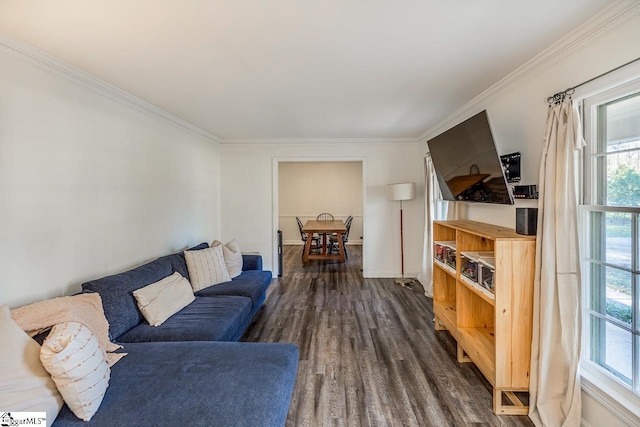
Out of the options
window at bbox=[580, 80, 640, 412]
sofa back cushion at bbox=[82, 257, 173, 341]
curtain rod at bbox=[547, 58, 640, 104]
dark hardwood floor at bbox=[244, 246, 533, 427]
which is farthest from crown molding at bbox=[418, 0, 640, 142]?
sofa back cushion at bbox=[82, 257, 173, 341]

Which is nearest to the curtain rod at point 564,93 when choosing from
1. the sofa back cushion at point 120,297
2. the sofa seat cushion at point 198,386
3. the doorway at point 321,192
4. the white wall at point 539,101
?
the white wall at point 539,101

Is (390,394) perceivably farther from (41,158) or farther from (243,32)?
(41,158)

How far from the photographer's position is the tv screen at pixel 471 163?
2.17 meters

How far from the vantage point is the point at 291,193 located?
8773mm

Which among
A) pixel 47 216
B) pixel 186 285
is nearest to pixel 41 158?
pixel 47 216

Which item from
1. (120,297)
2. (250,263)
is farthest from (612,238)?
(250,263)

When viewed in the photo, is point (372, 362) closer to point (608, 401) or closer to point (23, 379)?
point (608, 401)

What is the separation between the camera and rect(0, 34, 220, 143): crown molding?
1.79 metres

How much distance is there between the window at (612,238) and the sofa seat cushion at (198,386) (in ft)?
6.24

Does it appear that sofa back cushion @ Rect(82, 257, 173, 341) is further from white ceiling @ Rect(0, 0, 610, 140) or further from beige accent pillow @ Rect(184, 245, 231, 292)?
white ceiling @ Rect(0, 0, 610, 140)

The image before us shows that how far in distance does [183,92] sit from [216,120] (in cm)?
102

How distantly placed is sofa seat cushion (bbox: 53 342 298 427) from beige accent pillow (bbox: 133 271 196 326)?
41 cm

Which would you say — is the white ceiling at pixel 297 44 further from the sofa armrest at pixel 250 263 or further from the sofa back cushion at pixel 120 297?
the sofa armrest at pixel 250 263

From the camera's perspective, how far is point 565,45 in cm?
180
